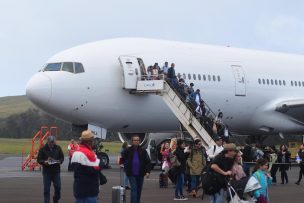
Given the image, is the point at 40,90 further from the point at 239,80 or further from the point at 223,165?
the point at 223,165

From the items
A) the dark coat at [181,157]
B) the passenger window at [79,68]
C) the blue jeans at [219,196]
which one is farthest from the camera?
the passenger window at [79,68]

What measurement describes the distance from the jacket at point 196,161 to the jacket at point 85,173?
751 cm

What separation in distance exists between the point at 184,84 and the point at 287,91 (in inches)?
305

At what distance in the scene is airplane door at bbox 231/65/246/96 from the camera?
31.1 metres

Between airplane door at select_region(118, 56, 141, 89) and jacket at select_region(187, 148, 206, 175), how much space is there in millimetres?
8903

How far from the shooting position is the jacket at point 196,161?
60.6 ft

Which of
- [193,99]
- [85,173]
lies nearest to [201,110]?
[193,99]

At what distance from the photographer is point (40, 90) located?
25984 millimetres

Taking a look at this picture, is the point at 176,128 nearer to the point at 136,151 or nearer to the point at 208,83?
the point at 208,83

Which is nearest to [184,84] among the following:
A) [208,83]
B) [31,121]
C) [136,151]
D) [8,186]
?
[208,83]

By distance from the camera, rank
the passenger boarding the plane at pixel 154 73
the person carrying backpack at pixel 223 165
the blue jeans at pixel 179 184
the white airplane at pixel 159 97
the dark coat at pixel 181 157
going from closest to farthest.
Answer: the person carrying backpack at pixel 223 165
the blue jeans at pixel 179 184
the dark coat at pixel 181 157
the white airplane at pixel 159 97
the passenger boarding the plane at pixel 154 73

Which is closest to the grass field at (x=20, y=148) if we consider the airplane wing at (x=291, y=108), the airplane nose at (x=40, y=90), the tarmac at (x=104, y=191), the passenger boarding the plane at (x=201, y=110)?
the airplane wing at (x=291, y=108)

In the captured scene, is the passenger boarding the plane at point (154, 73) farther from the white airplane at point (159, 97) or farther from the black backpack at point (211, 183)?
the black backpack at point (211, 183)

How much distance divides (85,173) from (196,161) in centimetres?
770
